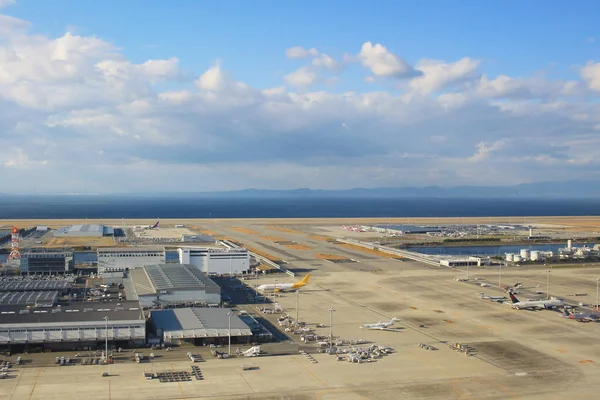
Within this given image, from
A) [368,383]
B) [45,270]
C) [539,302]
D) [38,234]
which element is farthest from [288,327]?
[38,234]

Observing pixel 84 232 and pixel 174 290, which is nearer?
pixel 174 290

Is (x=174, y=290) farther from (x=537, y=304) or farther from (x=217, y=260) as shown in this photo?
(x=537, y=304)

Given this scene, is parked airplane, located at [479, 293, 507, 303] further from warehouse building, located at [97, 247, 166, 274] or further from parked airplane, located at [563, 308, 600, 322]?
warehouse building, located at [97, 247, 166, 274]

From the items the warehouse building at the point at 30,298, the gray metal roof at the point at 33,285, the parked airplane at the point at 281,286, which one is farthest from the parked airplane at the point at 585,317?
the gray metal roof at the point at 33,285

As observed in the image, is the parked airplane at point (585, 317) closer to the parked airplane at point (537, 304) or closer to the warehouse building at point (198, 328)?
the parked airplane at point (537, 304)

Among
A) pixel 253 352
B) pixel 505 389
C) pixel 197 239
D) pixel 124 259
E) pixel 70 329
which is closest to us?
pixel 505 389

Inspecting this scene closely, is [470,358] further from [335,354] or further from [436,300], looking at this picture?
[436,300]

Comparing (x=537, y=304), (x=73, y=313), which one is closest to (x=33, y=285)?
(x=73, y=313)
